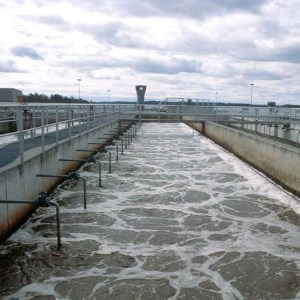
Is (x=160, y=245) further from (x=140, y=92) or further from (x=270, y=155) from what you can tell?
(x=140, y=92)

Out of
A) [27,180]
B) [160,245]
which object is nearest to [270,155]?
[160,245]

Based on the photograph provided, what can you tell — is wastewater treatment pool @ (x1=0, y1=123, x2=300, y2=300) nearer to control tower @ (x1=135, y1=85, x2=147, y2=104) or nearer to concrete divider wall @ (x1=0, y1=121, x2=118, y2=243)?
concrete divider wall @ (x1=0, y1=121, x2=118, y2=243)

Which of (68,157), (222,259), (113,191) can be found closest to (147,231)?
(222,259)

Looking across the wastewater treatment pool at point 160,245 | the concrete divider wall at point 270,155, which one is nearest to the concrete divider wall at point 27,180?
the wastewater treatment pool at point 160,245

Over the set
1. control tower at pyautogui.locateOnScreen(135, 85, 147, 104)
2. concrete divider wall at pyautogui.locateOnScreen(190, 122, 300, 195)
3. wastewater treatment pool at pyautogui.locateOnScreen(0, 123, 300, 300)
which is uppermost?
control tower at pyautogui.locateOnScreen(135, 85, 147, 104)

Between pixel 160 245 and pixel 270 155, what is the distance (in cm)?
692

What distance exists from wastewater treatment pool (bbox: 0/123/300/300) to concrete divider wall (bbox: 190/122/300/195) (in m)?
0.46

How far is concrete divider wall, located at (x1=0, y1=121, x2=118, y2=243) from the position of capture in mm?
6289

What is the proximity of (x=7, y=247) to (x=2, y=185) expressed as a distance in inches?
37.7

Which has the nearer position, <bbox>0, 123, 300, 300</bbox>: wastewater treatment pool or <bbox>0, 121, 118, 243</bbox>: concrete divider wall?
<bbox>0, 123, 300, 300</bbox>: wastewater treatment pool

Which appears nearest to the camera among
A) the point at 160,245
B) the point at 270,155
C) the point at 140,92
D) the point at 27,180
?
the point at 160,245

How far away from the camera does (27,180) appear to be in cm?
746

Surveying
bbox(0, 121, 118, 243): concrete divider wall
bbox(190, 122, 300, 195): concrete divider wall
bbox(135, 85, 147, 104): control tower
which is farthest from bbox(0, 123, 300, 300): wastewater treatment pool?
bbox(135, 85, 147, 104): control tower

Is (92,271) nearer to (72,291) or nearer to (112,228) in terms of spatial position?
(72,291)
